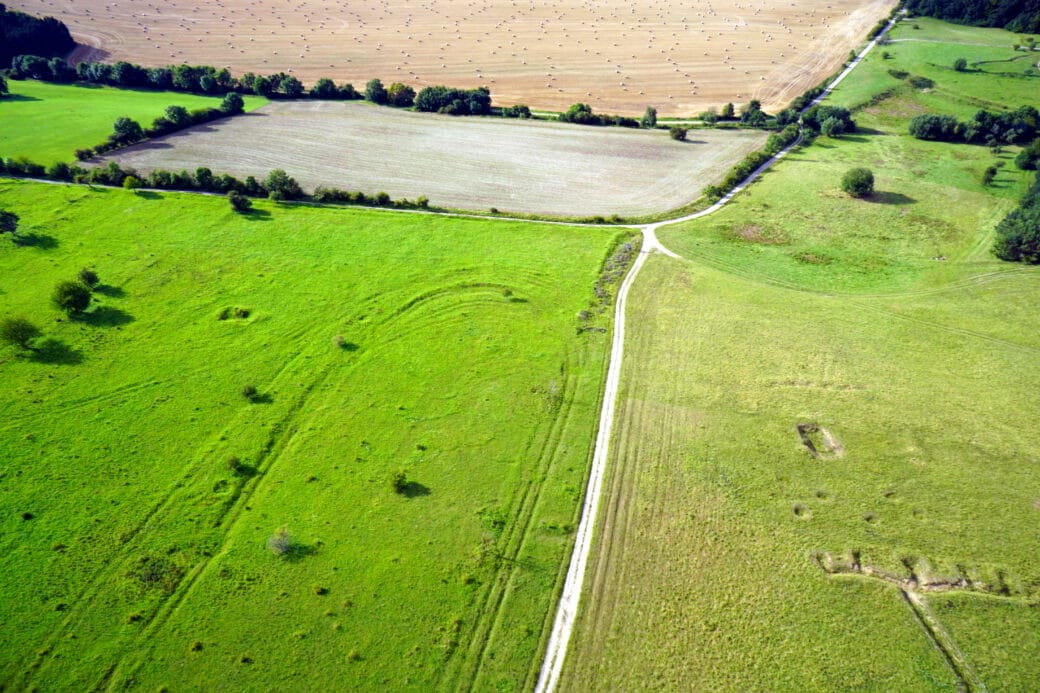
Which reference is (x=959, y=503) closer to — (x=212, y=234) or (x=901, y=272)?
(x=901, y=272)

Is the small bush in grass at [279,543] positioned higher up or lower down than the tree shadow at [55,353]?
lower down

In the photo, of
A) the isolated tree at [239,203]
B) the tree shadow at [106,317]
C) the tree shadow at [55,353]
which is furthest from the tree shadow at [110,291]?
the isolated tree at [239,203]

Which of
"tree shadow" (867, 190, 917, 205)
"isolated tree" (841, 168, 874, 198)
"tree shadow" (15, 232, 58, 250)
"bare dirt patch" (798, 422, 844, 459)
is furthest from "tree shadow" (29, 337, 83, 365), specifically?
"tree shadow" (867, 190, 917, 205)

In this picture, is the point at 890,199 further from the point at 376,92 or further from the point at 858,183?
the point at 376,92

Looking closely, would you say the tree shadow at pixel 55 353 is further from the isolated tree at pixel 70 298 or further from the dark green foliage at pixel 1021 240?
the dark green foliage at pixel 1021 240

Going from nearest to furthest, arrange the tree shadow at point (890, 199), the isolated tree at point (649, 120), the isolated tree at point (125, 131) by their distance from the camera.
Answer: the tree shadow at point (890, 199) < the isolated tree at point (125, 131) < the isolated tree at point (649, 120)

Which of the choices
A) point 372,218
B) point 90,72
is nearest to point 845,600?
point 372,218

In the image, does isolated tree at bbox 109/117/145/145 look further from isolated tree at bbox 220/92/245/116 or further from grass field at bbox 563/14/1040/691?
grass field at bbox 563/14/1040/691
